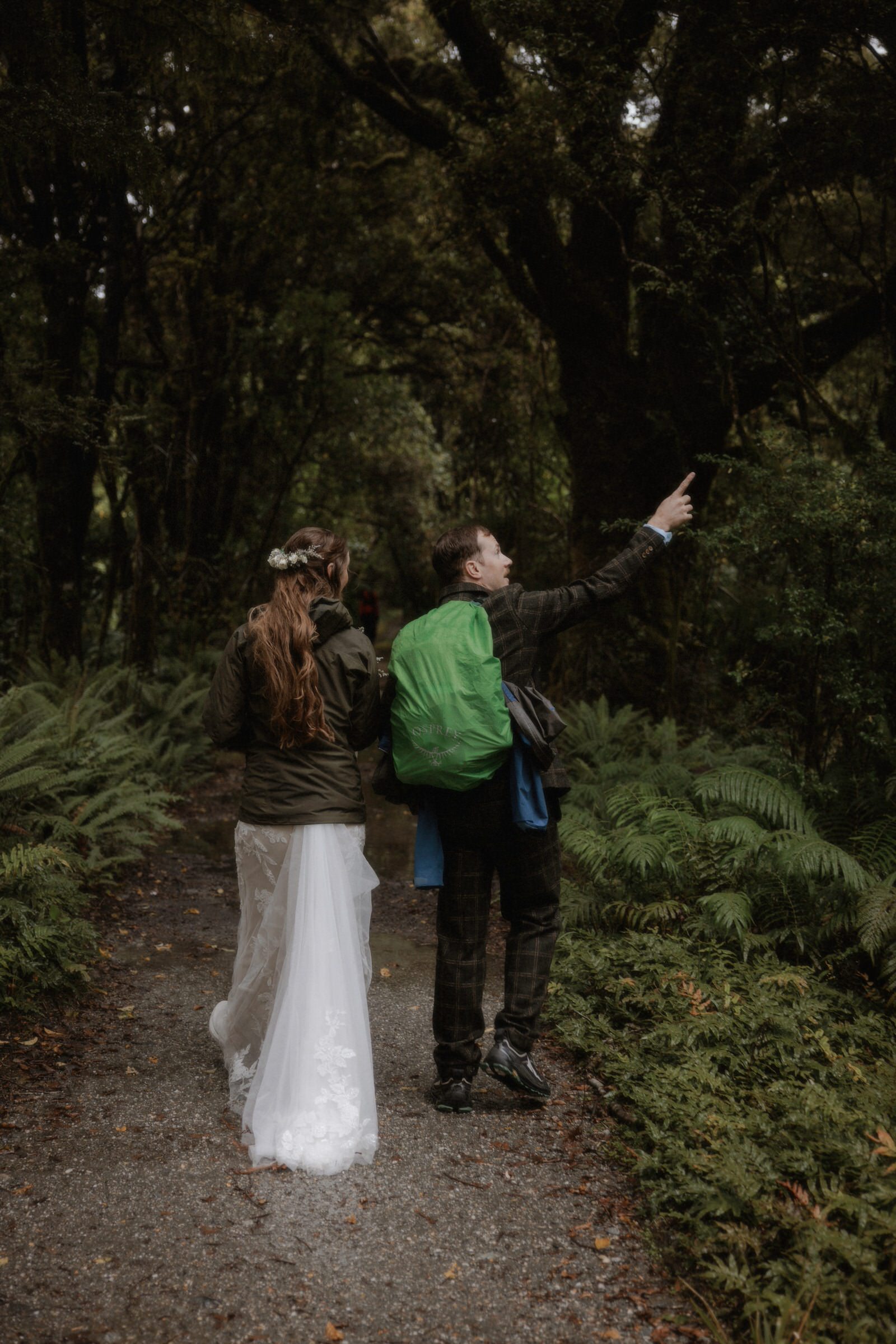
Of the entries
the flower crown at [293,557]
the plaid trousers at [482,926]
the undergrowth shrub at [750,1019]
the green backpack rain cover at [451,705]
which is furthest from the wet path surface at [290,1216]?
the flower crown at [293,557]

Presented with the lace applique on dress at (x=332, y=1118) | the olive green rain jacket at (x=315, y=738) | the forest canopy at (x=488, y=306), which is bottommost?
the lace applique on dress at (x=332, y=1118)

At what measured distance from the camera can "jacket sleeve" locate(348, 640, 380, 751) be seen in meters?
4.00

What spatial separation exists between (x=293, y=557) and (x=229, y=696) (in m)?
0.59

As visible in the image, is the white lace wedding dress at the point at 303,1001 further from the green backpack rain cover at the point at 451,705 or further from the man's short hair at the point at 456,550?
the man's short hair at the point at 456,550

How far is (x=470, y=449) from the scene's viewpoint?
687 inches

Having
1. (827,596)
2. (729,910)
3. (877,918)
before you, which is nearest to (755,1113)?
(877,918)

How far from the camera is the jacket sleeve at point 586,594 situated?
3889 mm

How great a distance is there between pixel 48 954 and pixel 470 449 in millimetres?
13524

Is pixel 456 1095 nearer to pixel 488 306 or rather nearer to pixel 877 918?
pixel 877 918

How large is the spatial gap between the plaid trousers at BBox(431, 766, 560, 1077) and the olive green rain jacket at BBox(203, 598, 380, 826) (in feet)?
1.41

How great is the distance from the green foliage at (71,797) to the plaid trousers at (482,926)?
2.24 meters

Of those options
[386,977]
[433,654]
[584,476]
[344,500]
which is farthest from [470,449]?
[433,654]

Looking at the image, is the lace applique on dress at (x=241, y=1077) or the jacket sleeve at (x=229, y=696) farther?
the lace applique on dress at (x=241, y=1077)

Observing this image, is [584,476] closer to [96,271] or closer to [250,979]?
[96,271]
